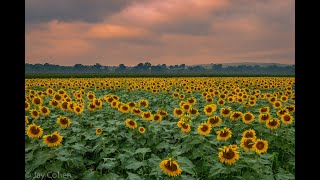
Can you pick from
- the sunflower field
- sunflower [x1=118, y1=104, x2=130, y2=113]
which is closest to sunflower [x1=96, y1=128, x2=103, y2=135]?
the sunflower field

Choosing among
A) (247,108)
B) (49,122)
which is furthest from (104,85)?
(49,122)

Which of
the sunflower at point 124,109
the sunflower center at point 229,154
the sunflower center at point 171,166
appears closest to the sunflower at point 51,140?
the sunflower center at point 171,166

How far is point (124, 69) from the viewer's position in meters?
182

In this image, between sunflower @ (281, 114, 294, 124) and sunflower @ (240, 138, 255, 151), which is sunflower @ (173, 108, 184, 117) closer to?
sunflower @ (281, 114, 294, 124)

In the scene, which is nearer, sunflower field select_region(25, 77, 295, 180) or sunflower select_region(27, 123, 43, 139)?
sunflower field select_region(25, 77, 295, 180)

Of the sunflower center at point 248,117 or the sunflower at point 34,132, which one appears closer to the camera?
the sunflower at point 34,132

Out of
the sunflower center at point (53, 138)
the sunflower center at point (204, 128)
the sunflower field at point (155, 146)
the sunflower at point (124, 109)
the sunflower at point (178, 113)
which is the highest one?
the sunflower at point (124, 109)

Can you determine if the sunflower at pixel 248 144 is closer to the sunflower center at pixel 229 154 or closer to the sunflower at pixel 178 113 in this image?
the sunflower center at pixel 229 154

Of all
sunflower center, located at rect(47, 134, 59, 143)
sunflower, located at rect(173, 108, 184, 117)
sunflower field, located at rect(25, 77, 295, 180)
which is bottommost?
sunflower field, located at rect(25, 77, 295, 180)

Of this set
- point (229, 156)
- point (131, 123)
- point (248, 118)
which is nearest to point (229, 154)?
point (229, 156)
